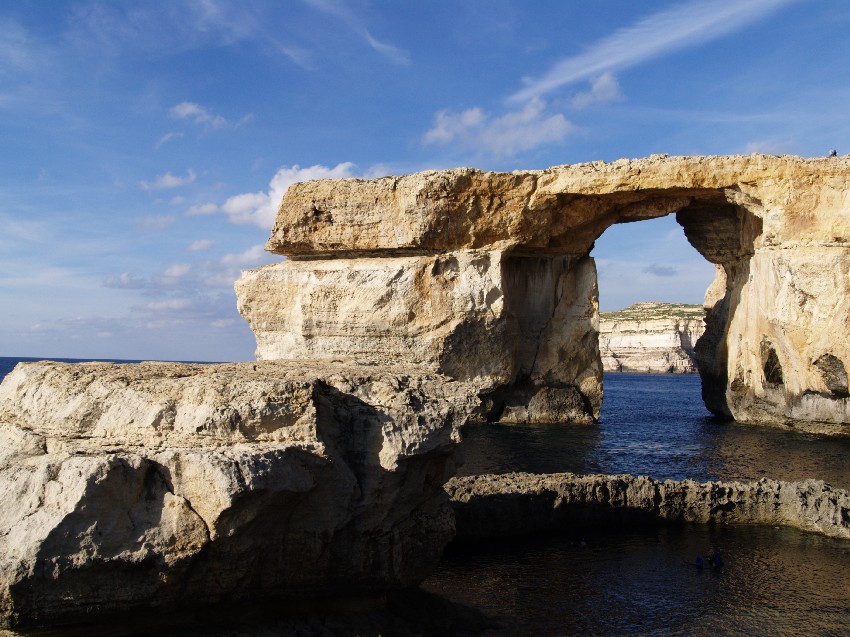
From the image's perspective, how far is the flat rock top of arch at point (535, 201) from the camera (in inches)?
1018

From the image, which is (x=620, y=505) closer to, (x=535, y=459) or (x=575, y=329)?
(x=535, y=459)

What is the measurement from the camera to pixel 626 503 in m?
15.0

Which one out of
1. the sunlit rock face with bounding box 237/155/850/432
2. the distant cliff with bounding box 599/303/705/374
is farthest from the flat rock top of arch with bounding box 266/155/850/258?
the distant cliff with bounding box 599/303/705/374

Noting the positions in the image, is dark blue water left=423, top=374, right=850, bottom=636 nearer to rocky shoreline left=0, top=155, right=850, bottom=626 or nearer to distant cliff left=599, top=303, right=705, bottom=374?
rocky shoreline left=0, top=155, right=850, bottom=626

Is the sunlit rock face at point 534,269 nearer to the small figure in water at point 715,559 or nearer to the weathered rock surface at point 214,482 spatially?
the small figure in water at point 715,559

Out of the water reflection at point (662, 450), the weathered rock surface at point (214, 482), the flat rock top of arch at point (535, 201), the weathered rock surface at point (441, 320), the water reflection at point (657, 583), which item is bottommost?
the water reflection at point (657, 583)

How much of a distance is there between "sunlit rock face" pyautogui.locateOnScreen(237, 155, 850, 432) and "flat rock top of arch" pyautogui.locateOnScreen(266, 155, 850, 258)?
0.05m

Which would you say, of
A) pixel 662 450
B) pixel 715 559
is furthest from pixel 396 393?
pixel 662 450

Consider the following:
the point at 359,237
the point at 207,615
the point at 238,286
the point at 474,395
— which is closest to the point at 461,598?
the point at 474,395

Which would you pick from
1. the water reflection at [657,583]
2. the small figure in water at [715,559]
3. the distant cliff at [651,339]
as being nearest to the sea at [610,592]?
the water reflection at [657,583]

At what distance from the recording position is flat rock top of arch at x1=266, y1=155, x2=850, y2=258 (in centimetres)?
2586

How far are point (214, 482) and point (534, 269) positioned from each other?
1066 inches

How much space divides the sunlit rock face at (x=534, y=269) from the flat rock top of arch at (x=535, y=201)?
5cm

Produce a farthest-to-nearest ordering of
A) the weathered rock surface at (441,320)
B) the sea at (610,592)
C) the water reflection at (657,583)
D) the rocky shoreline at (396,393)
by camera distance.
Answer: the weathered rock surface at (441,320) → the water reflection at (657,583) → the sea at (610,592) → the rocky shoreline at (396,393)
